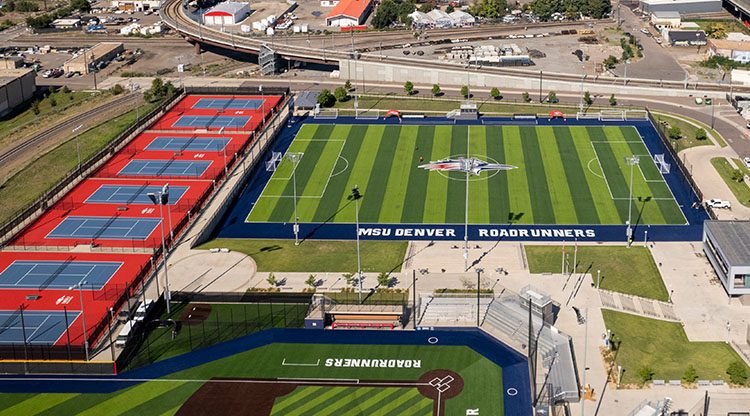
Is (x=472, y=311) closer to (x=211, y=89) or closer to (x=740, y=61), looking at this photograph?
(x=211, y=89)

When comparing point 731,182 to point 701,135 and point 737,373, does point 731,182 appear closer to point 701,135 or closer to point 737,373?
point 701,135

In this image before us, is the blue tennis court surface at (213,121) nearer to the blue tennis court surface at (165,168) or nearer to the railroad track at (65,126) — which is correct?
the blue tennis court surface at (165,168)

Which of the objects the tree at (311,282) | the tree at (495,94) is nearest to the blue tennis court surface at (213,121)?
the tree at (495,94)

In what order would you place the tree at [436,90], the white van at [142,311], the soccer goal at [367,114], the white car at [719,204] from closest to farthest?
the white van at [142,311] → the white car at [719,204] → the soccer goal at [367,114] → the tree at [436,90]

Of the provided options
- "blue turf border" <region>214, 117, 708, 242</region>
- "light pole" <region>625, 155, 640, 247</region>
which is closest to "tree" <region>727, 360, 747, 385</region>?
"light pole" <region>625, 155, 640, 247</region>

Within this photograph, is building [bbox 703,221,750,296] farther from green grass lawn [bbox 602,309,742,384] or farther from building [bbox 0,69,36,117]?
building [bbox 0,69,36,117]

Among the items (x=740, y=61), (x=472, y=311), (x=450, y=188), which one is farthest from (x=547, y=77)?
(x=472, y=311)
